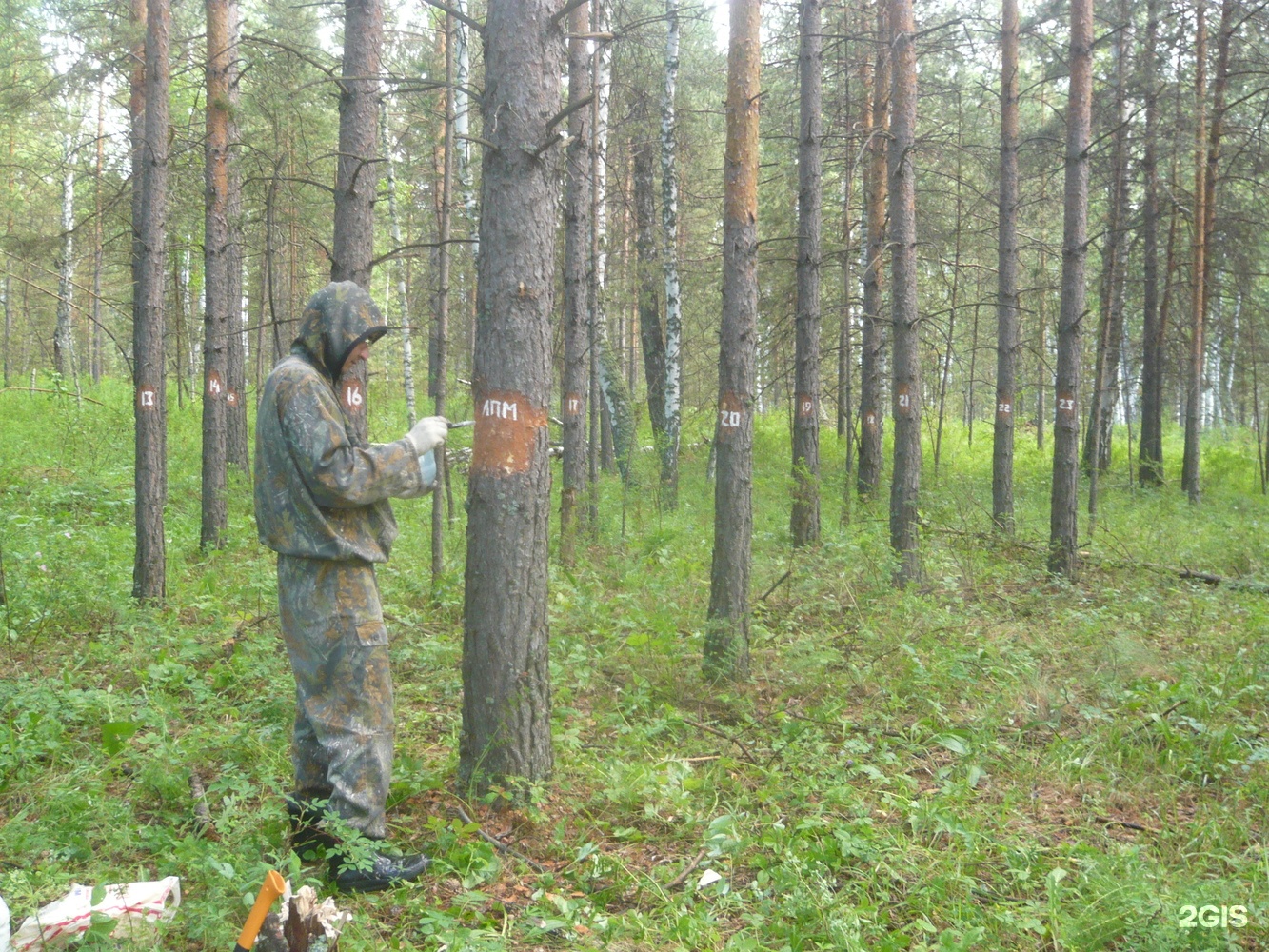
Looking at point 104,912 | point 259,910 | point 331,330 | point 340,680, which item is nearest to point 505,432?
point 331,330

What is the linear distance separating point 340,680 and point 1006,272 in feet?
36.5

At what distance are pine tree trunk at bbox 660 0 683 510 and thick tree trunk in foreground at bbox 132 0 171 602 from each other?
6710mm

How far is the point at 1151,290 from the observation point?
17.7 metres

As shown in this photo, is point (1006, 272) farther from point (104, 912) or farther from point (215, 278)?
point (104, 912)

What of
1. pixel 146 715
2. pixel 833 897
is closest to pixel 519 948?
pixel 833 897

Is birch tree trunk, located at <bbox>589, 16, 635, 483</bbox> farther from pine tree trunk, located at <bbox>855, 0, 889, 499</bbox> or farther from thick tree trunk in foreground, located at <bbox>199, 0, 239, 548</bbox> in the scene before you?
thick tree trunk in foreground, located at <bbox>199, 0, 239, 548</bbox>

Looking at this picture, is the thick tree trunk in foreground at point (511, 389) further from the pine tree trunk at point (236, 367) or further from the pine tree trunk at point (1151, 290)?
the pine tree trunk at point (1151, 290)

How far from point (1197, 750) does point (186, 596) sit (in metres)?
8.02

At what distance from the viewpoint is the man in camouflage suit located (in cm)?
349

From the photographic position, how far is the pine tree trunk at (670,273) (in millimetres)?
13430

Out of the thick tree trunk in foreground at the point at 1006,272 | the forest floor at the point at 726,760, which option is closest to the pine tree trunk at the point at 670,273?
the forest floor at the point at 726,760

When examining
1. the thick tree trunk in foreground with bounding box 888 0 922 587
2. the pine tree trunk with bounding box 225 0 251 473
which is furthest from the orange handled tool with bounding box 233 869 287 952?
the pine tree trunk with bounding box 225 0 251 473

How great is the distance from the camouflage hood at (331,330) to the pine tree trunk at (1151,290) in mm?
15359

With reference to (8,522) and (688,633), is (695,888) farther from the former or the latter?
(8,522)
